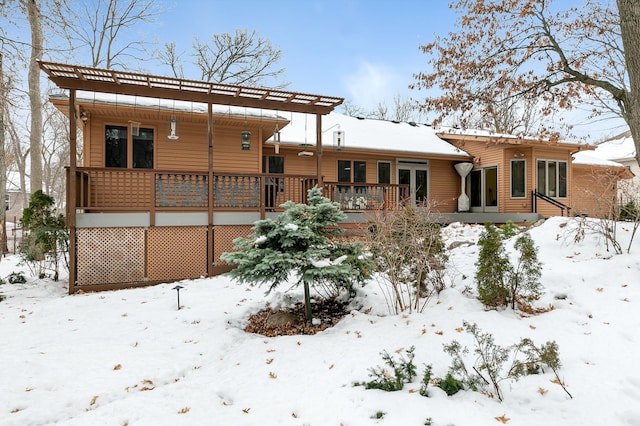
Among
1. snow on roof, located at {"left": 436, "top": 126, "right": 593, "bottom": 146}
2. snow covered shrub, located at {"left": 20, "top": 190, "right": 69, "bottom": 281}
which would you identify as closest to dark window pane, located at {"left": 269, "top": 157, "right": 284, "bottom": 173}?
snow on roof, located at {"left": 436, "top": 126, "right": 593, "bottom": 146}

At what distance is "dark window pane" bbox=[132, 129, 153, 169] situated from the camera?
34.0ft

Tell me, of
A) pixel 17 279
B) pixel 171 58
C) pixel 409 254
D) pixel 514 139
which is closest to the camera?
pixel 409 254

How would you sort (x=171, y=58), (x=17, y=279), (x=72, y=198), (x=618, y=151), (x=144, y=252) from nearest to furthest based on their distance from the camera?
(x=72, y=198), (x=144, y=252), (x=17, y=279), (x=171, y=58), (x=618, y=151)

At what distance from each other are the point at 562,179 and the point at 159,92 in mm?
15096

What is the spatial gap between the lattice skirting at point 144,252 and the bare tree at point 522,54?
21.7 ft

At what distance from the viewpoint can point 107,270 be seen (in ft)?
25.4

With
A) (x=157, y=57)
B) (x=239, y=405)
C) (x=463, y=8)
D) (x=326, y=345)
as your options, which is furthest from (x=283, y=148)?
(x=157, y=57)

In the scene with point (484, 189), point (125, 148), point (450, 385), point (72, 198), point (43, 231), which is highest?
point (125, 148)

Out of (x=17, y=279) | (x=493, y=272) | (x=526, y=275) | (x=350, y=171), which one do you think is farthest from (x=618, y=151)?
(x=17, y=279)

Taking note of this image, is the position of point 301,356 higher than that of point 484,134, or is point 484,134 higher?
point 484,134

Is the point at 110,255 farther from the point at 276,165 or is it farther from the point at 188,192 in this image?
the point at 276,165

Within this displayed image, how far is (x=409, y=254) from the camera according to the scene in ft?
18.2

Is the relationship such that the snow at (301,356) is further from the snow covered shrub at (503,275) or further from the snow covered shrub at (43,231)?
the snow covered shrub at (43,231)

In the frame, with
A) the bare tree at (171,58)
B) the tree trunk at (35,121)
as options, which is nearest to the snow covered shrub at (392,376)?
the tree trunk at (35,121)
